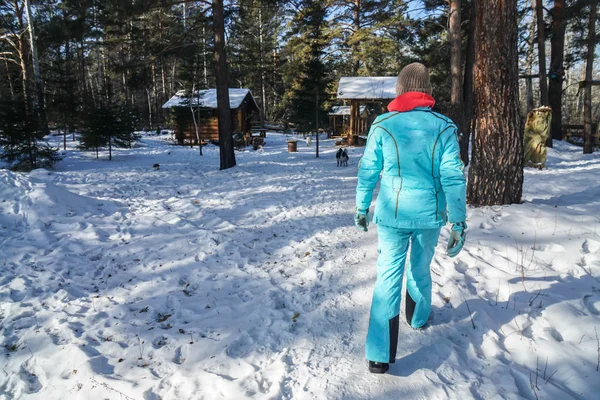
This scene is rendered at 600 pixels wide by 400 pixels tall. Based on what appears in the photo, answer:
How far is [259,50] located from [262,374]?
39.6m

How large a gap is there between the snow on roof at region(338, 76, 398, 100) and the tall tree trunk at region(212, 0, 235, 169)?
39.5 feet

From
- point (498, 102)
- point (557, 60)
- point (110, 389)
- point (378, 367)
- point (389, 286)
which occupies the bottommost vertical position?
point (110, 389)

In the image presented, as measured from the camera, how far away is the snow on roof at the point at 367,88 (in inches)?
902

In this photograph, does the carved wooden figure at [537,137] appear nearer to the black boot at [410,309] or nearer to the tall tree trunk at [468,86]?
the tall tree trunk at [468,86]

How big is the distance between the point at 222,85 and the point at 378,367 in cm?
1156

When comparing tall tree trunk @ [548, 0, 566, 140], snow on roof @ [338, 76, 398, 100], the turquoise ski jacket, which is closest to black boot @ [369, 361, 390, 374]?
the turquoise ski jacket

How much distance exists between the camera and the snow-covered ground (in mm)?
2420

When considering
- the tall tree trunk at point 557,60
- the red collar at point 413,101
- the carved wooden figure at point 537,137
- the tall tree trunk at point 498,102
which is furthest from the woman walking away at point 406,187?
the tall tree trunk at point 557,60

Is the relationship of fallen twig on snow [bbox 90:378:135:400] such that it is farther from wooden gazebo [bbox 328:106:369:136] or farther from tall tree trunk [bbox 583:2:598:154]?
wooden gazebo [bbox 328:106:369:136]

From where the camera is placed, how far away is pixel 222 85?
12.2m

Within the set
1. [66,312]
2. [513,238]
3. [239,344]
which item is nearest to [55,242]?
[66,312]

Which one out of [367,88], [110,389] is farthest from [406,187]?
[367,88]

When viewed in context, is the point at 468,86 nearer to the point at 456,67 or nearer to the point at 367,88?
the point at 456,67

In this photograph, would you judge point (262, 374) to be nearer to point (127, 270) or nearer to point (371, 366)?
point (371, 366)
